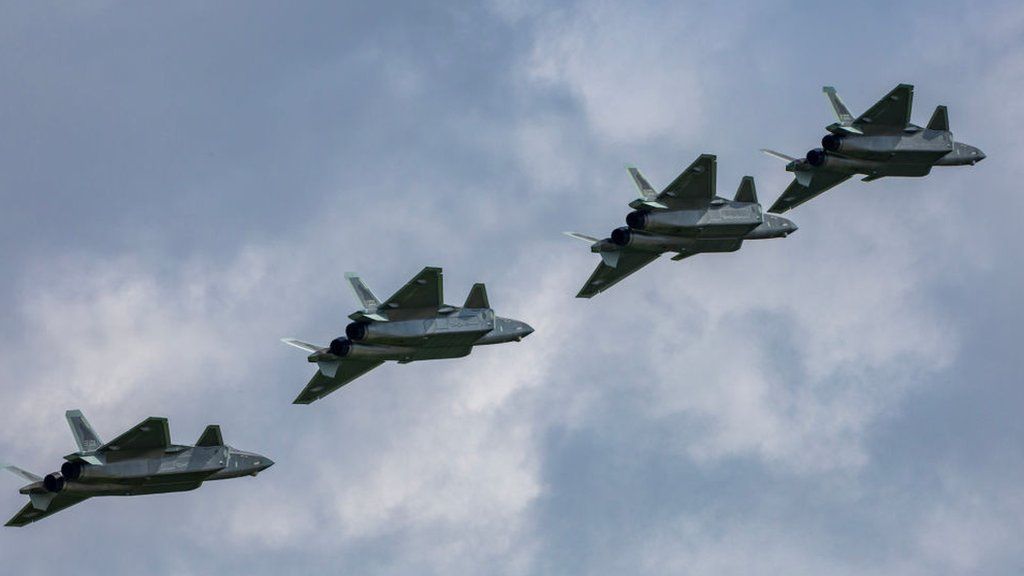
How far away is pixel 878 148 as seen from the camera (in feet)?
586

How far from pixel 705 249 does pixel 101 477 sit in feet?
148

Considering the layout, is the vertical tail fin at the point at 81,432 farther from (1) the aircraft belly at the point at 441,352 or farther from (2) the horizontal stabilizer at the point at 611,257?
(2) the horizontal stabilizer at the point at 611,257

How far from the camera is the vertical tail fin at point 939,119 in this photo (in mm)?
180875

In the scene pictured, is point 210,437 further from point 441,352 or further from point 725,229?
point 725,229

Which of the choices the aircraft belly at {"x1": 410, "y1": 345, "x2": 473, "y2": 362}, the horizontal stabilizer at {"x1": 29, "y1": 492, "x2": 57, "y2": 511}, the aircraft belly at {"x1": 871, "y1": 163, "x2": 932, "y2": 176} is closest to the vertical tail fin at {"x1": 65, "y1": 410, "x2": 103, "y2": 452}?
the horizontal stabilizer at {"x1": 29, "y1": 492, "x2": 57, "y2": 511}

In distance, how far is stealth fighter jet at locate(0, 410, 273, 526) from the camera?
16175 cm

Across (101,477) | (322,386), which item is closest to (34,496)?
(101,477)

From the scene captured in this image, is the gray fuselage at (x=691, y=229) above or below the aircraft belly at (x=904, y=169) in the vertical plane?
below

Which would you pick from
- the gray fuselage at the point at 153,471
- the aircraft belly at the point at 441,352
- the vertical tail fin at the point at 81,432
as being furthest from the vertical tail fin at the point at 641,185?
the vertical tail fin at the point at 81,432

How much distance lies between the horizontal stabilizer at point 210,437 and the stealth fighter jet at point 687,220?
27978mm

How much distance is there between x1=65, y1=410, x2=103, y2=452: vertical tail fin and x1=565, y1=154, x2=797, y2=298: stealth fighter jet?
1405 inches

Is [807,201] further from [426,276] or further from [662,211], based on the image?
[426,276]

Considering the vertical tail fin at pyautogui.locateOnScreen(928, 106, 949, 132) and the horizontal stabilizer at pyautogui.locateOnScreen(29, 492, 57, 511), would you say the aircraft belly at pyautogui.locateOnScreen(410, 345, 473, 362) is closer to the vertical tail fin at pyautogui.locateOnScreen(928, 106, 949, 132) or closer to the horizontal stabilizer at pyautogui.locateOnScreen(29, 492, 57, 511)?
the horizontal stabilizer at pyautogui.locateOnScreen(29, 492, 57, 511)

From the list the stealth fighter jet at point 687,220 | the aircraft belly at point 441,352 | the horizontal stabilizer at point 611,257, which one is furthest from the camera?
the horizontal stabilizer at point 611,257
